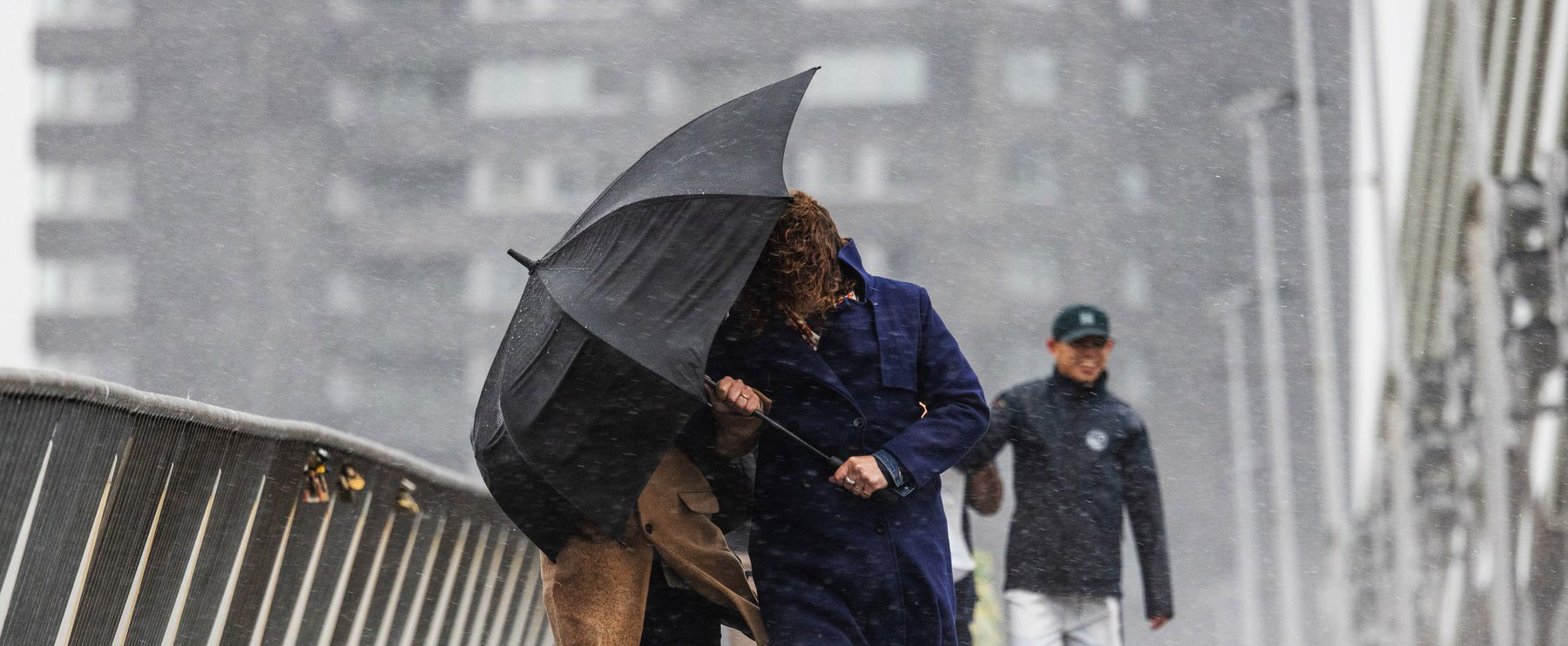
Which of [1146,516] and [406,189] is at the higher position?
[1146,516]

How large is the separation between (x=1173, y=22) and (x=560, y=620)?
97.9 meters

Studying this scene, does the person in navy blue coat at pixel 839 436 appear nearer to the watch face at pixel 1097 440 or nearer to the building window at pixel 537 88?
the watch face at pixel 1097 440

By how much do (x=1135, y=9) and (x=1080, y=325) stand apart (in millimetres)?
91498

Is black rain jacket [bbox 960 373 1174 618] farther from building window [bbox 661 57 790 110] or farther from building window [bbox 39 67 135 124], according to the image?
building window [bbox 39 67 135 124]

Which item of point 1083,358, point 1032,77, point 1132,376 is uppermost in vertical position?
point 1032,77

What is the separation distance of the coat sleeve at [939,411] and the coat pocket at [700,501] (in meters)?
0.44

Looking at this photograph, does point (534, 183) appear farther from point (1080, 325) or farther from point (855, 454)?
point (855, 454)

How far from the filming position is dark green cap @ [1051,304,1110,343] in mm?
6238

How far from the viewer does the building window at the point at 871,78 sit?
84.2 m

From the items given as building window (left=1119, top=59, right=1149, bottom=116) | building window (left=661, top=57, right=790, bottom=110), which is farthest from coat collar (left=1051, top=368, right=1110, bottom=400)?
building window (left=1119, top=59, right=1149, bottom=116)

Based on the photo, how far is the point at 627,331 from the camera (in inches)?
133

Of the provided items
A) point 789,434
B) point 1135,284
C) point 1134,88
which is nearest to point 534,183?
point 1135,284

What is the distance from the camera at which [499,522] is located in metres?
6.18

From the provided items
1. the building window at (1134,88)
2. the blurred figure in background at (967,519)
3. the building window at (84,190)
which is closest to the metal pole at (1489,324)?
the blurred figure in background at (967,519)
